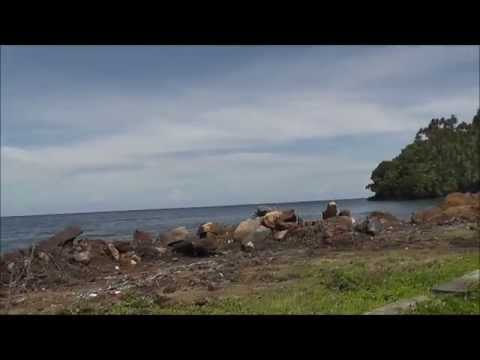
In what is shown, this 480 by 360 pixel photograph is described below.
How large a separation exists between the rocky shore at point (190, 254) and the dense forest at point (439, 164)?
2839 cm

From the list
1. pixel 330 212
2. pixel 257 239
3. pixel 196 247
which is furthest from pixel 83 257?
pixel 330 212

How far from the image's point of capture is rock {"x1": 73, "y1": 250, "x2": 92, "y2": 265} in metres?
10.1

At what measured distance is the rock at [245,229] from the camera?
13.1 meters

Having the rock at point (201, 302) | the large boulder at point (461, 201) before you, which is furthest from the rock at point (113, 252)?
the large boulder at point (461, 201)

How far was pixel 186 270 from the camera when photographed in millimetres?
9203

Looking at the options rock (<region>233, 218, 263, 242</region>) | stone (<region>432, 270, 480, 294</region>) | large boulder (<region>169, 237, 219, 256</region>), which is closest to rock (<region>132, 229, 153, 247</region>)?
large boulder (<region>169, 237, 219, 256</region>)

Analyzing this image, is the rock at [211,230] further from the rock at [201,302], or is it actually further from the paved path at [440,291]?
the paved path at [440,291]

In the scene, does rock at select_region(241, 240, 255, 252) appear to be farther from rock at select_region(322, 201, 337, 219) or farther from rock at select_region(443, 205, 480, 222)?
rock at select_region(443, 205, 480, 222)
